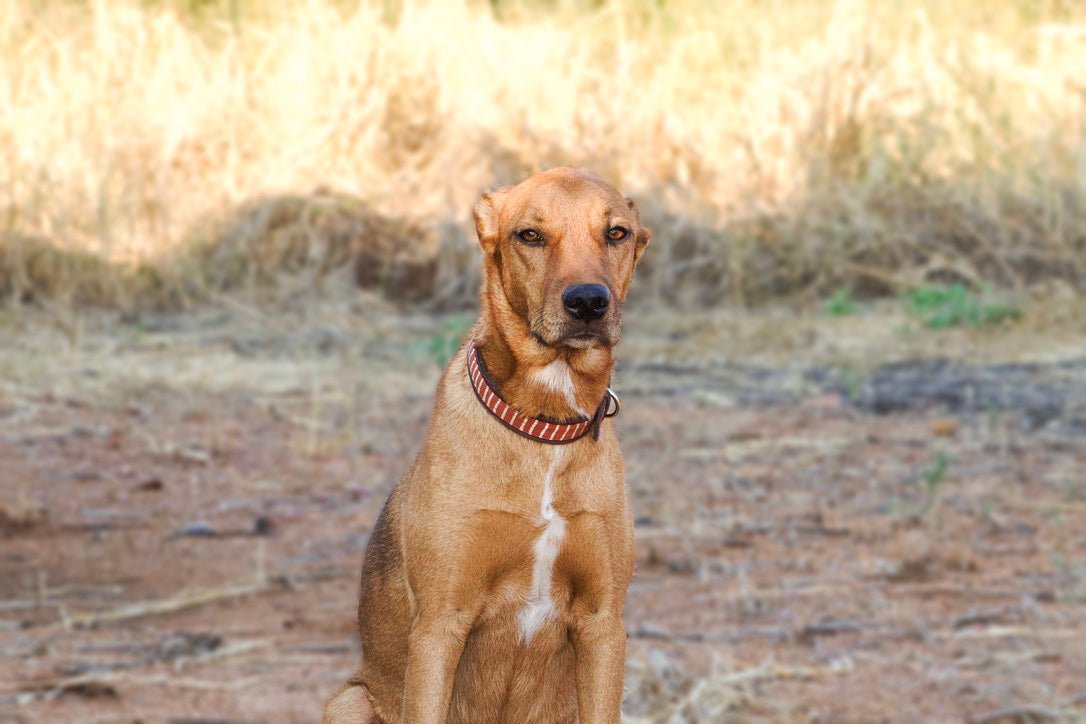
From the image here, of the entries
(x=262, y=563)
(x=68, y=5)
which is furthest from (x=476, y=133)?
(x=262, y=563)

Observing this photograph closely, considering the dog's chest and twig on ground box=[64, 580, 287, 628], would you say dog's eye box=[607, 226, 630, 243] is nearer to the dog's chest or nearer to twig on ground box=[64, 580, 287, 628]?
the dog's chest

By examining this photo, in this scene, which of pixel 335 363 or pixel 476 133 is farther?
pixel 476 133

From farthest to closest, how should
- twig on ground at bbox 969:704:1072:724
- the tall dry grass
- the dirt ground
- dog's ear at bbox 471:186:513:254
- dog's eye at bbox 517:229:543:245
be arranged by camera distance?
the tall dry grass, the dirt ground, twig on ground at bbox 969:704:1072:724, dog's ear at bbox 471:186:513:254, dog's eye at bbox 517:229:543:245

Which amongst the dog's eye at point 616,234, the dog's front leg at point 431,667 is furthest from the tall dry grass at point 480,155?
the dog's front leg at point 431,667

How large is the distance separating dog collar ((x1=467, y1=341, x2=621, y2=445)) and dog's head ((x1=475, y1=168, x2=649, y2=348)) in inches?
5.2

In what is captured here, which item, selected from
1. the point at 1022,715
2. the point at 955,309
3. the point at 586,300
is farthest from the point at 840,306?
the point at 586,300

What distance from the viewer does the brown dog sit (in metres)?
2.80

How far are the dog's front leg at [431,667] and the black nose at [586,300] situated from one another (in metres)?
0.60

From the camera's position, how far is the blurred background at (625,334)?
527cm

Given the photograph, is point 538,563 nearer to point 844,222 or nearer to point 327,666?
point 327,666

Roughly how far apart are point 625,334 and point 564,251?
759cm

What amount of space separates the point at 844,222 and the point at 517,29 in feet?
11.2

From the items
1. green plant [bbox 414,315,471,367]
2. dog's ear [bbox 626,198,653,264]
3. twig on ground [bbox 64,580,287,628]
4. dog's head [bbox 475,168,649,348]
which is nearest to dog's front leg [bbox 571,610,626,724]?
dog's head [bbox 475,168,649,348]

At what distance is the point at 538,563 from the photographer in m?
2.86
